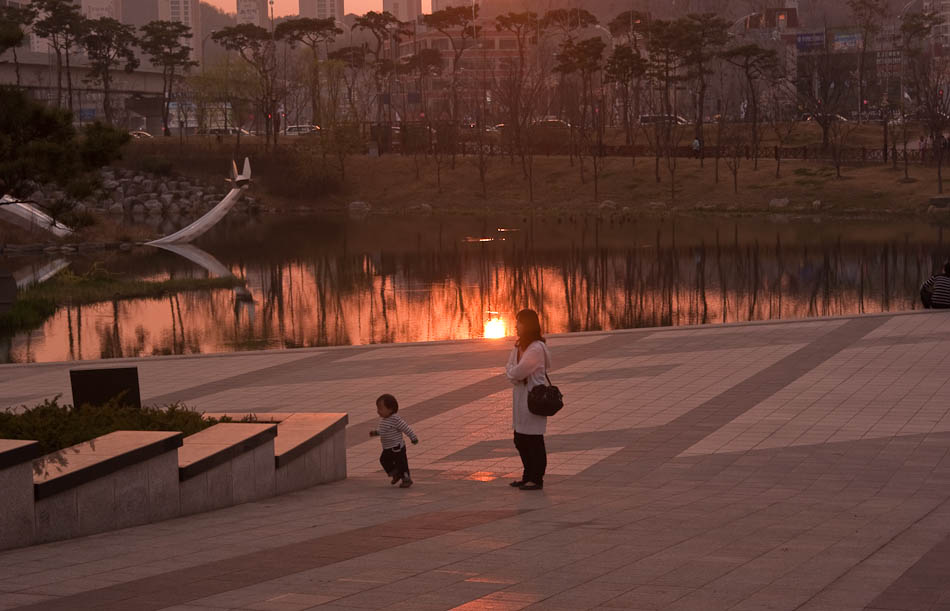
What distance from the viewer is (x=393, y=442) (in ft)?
36.1

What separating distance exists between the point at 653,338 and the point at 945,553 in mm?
13627

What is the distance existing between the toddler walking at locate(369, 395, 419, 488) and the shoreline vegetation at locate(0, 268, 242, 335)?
68.9ft

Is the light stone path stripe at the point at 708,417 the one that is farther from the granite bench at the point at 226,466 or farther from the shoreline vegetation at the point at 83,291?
the shoreline vegetation at the point at 83,291

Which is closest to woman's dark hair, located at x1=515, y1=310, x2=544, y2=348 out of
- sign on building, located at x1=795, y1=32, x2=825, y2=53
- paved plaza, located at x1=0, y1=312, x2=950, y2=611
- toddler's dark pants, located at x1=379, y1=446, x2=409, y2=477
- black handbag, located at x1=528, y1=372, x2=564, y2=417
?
black handbag, located at x1=528, y1=372, x2=564, y2=417

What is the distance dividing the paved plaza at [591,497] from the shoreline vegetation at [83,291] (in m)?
11.0

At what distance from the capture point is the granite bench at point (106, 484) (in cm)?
812

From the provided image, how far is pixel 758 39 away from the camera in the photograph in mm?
152875

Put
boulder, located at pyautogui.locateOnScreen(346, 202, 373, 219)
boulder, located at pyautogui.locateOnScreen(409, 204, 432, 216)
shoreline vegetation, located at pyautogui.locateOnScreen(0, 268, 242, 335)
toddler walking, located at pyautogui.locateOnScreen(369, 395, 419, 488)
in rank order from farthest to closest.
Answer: boulder, located at pyautogui.locateOnScreen(346, 202, 373, 219)
boulder, located at pyautogui.locateOnScreen(409, 204, 432, 216)
shoreline vegetation, located at pyautogui.locateOnScreen(0, 268, 242, 335)
toddler walking, located at pyautogui.locateOnScreen(369, 395, 419, 488)

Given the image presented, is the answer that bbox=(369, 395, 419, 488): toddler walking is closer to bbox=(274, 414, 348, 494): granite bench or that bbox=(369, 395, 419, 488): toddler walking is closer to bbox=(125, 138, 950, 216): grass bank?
bbox=(274, 414, 348, 494): granite bench

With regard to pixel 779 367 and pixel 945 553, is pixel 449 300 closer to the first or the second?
pixel 779 367

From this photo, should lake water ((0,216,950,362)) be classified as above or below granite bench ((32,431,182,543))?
below

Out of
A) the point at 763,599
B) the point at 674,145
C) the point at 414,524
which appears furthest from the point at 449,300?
the point at 674,145

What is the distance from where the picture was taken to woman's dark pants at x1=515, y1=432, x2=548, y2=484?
A: 10453 millimetres

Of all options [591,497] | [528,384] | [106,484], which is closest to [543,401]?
[528,384]
